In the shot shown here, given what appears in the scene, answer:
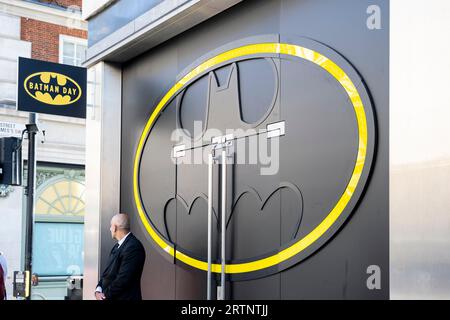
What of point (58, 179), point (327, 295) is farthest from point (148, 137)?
point (58, 179)

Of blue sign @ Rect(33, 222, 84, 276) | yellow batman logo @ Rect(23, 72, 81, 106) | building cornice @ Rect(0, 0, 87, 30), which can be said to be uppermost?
building cornice @ Rect(0, 0, 87, 30)

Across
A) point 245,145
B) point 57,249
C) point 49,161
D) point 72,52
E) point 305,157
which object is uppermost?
point 72,52

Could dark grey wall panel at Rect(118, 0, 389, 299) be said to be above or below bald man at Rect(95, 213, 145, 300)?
above

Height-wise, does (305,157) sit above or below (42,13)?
below

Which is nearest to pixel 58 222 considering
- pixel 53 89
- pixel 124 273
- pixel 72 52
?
pixel 72 52

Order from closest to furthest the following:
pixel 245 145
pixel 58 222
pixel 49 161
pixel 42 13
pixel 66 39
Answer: pixel 245 145 → pixel 49 161 → pixel 42 13 → pixel 58 222 → pixel 66 39

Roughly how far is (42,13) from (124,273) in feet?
49.9

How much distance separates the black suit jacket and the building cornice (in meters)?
14.0

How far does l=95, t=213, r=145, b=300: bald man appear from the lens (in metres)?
7.10

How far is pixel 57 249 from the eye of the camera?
69.1ft

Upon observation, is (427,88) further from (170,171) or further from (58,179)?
(58,179)

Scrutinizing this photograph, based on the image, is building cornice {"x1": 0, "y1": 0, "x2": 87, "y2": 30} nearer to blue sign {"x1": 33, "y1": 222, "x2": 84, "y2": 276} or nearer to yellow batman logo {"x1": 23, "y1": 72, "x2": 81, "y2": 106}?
blue sign {"x1": 33, "y1": 222, "x2": 84, "y2": 276}

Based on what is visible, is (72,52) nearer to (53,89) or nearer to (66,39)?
(66,39)

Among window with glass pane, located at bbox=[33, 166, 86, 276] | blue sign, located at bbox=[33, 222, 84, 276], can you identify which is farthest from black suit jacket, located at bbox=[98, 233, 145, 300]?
blue sign, located at bbox=[33, 222, 84, 276]
